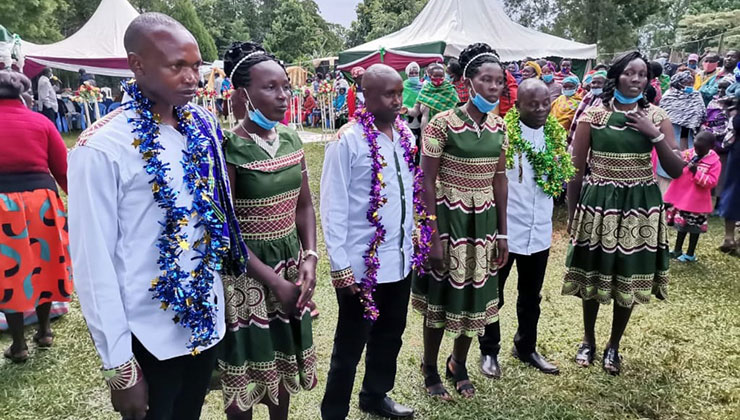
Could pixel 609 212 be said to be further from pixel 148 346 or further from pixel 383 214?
pixel 148 346

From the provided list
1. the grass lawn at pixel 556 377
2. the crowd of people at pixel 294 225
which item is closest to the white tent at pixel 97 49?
the grass lawn at pixel 556 377

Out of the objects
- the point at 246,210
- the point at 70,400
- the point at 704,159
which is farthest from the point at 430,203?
the point at 704,159

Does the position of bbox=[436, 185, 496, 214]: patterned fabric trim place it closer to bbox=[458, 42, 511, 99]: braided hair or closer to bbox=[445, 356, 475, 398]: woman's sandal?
bbox=[458, 42, 511, 99]: braided hair

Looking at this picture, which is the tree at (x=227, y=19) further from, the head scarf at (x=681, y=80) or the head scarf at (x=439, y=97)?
the head scarf at (x=681, y=80)

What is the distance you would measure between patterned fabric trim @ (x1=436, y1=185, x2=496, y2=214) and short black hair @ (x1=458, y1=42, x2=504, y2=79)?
Result: 717mm

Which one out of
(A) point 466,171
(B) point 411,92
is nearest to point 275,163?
(A) point 466,171

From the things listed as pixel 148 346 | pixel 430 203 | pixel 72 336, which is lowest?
pixel 72 336

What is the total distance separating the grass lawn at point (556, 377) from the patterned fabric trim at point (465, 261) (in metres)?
0.88

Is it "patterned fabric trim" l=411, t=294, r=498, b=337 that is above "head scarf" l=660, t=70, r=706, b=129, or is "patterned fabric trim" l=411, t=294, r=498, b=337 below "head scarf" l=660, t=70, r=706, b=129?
below

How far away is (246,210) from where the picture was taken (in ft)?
7.53

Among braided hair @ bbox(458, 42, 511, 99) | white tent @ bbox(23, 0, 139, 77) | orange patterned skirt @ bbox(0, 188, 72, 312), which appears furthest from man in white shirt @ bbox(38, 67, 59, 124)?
braided hair @ bbox(458, 42, 511, 99)

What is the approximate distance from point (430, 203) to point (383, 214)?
0.42 metres

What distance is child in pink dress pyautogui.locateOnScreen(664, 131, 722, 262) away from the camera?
6.02 meters

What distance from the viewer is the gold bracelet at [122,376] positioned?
1.61 m
